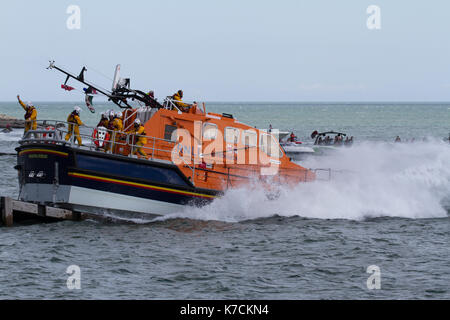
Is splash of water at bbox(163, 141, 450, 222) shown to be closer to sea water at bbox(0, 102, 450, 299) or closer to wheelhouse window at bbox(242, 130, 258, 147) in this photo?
sea water at bbox(0, 102, 450, 299)

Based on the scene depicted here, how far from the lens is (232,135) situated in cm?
1928

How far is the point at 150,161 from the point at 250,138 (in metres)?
3.72

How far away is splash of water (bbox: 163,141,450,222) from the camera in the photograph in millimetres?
19219

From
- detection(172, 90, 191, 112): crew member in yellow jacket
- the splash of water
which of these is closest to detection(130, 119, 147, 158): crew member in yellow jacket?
detection(172, 90, 191, 112): crew member in yellow jacket

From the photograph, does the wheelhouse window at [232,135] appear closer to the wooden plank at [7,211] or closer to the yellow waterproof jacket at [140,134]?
the yellow waterproof jacket at [140,134]

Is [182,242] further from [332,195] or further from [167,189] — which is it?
[332,195]

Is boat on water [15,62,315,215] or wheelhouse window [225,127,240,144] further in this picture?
wheelhouse window [225,127,240,144]

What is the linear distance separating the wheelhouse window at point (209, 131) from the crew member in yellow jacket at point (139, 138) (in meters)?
2.03

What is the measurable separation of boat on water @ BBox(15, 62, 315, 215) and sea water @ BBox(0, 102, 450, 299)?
0.57m

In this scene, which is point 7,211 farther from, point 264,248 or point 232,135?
point 264,248

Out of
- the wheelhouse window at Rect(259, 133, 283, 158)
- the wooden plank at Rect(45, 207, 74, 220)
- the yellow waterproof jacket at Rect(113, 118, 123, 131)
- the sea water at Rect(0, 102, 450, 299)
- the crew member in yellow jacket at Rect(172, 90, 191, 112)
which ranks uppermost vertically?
the crew member in yellow jacket at Rect(172, 90, 191, 112)

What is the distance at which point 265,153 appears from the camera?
1986 cm
